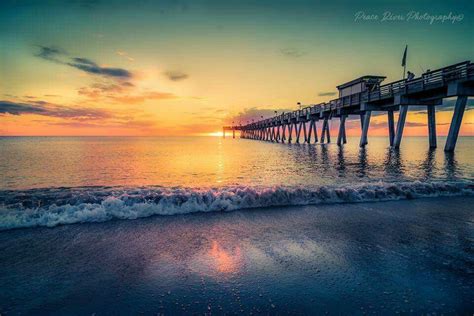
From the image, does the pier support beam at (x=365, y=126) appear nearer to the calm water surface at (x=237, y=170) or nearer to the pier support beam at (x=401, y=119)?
the pier support beam at (x=401, y=119)

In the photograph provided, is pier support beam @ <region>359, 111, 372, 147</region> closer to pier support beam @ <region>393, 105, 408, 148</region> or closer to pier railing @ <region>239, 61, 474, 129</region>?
pier railing @ <region>239, 61, 474, 129</region>

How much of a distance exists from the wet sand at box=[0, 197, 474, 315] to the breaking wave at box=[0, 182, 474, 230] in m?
0.49

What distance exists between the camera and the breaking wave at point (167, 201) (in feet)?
19.4

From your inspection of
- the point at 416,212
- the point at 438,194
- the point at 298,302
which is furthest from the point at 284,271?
the point at 438,194

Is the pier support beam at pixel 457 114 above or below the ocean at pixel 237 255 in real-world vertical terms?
above

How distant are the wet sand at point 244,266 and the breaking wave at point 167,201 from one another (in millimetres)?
Answer: 485

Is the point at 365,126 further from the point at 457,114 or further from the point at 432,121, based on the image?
the point at 457,114

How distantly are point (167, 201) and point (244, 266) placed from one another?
379 centimetres

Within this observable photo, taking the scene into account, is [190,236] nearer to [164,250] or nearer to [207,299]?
[164,250]

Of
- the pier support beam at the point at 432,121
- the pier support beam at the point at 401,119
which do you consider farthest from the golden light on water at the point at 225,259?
the pier support beam at the point at 432,121

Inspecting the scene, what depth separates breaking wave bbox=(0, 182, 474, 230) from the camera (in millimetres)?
5922

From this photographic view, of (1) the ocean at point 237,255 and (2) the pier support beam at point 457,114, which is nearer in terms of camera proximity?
(1) the ocean at point 237,255

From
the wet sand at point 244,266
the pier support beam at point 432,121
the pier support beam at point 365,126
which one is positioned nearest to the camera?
the wet sand at point 244,266

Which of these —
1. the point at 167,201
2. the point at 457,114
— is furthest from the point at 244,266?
the point at 457,114
